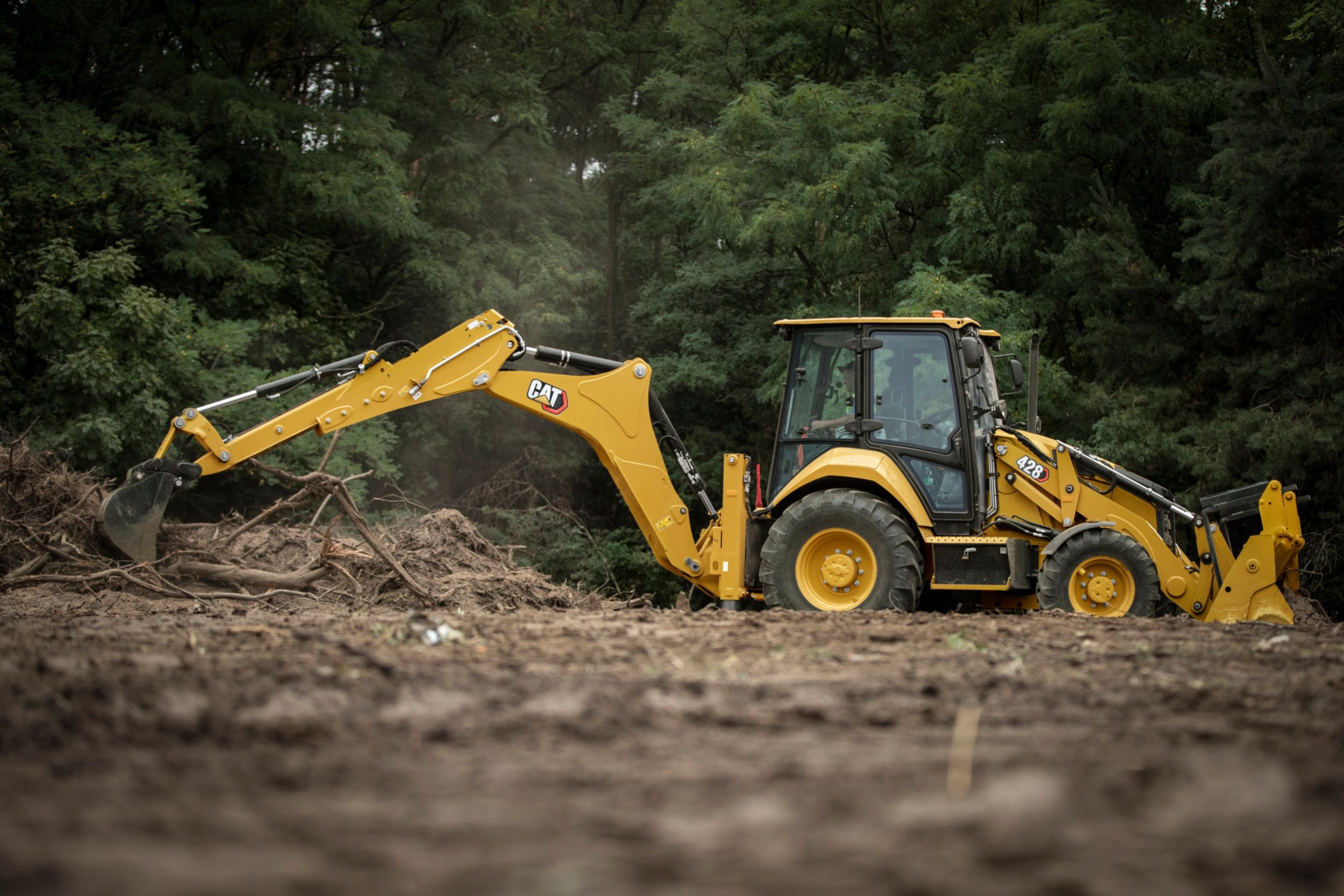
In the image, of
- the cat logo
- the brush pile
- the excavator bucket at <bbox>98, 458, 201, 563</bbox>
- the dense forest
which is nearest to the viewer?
the excavator bucket at <bbox>98, 458, 201, 563</bbox>

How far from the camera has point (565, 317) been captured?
69.7 feet

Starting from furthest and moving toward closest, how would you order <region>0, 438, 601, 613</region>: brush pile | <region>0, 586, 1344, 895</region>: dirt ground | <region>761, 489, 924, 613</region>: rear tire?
<region>0, 438, 601, 613</region>: brush pile, <region>761, 489, 924, 613</region>: rear tire, <region>0, 586, 1344, 895</region>: dirt ground

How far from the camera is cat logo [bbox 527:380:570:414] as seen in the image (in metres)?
8.93

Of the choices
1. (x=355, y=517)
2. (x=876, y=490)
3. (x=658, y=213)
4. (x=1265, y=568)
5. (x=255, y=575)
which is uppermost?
(x=658, y=213)

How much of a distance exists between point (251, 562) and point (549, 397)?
117 inches

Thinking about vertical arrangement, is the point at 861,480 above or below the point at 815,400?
below

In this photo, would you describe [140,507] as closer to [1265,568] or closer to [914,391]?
[914,391]

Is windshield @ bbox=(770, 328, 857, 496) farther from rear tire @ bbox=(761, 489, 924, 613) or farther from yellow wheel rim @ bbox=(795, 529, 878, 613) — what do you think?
yellow wheel rim @ bbox=(795, 529, 878, 613)

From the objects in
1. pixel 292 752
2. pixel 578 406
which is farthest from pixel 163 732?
pixel 578 406

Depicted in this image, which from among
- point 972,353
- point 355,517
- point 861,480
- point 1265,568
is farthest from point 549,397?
point 1265,568

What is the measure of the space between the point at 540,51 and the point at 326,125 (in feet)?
20.6

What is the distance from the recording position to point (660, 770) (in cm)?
289

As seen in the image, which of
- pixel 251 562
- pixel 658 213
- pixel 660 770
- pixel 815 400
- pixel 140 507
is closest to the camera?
pixel 660 770

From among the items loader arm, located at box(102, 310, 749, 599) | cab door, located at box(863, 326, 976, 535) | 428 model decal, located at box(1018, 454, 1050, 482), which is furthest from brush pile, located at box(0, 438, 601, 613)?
428 model decal, located at box(1018, 454, 1050, 482)
